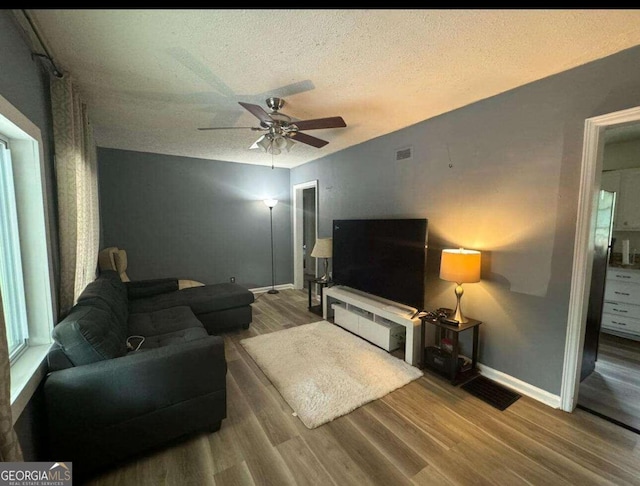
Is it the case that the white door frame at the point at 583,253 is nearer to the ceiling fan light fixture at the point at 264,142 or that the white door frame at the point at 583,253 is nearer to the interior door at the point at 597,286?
the interior door at the point at 597,286

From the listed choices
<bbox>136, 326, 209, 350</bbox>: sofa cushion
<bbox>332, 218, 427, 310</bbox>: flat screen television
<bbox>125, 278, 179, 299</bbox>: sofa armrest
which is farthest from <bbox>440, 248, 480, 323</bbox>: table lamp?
→ <bbox>125, 278, 179, 299</bbox>: sofa armrest

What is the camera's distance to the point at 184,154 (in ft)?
14.2

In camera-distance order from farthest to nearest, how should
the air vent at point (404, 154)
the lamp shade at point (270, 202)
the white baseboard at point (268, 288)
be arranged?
the white baseboard at point (268, 288) → the lamp shade at point (270, 202) → the air vent at point (404, 154)

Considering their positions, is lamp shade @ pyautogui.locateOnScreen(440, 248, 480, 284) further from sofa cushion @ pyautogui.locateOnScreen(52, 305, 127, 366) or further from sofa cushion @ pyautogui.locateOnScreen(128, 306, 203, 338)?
sofa cushion @ pyautogui.locateOnScreen(52, 305, 127, 366)

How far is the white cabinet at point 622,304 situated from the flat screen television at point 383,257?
2.65 metres

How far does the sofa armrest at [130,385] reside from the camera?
1.42 m

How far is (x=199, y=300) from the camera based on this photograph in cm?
327

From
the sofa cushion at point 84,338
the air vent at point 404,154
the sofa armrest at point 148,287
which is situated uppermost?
the air vent at point 404,154

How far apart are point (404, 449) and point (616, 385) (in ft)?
6.88

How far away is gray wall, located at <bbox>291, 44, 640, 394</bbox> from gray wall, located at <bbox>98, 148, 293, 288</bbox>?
312cm

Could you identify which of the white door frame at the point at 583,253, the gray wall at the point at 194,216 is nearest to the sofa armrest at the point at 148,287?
the gray wall at the point at 194,216

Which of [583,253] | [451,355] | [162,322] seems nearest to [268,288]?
[162,322]

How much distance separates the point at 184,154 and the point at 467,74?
4065 mm

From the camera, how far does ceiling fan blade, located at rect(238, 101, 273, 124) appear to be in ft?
6.20
